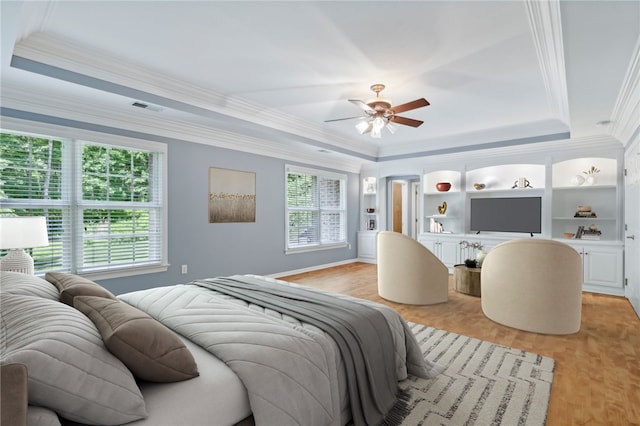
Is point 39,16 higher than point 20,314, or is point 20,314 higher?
point 39,16

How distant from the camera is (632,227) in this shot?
4.09m

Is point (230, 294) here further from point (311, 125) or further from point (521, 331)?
point (311, 125)

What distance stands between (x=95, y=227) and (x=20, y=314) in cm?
302

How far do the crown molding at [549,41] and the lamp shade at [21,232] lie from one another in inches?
155

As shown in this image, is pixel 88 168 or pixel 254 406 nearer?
pixel 254 406

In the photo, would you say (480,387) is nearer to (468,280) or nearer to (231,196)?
(468,280)

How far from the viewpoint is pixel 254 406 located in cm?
134

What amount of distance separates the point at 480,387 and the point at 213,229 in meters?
3.94

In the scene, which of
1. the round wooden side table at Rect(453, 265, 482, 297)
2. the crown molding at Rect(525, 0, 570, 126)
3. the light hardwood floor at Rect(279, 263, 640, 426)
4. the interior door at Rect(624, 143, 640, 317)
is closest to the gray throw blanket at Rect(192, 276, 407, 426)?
the light hardwood floor at Rect(279, 263, 640, 426)

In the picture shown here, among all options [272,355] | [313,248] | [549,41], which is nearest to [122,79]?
[272,355]

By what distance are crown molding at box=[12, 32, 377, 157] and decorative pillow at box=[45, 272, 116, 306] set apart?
6.48 ft

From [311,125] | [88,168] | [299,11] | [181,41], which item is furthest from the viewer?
[311,125]

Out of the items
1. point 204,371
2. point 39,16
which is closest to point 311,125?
point 39,16

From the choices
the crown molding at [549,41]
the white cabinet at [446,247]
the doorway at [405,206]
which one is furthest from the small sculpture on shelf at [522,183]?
the doorway at [405,206]
